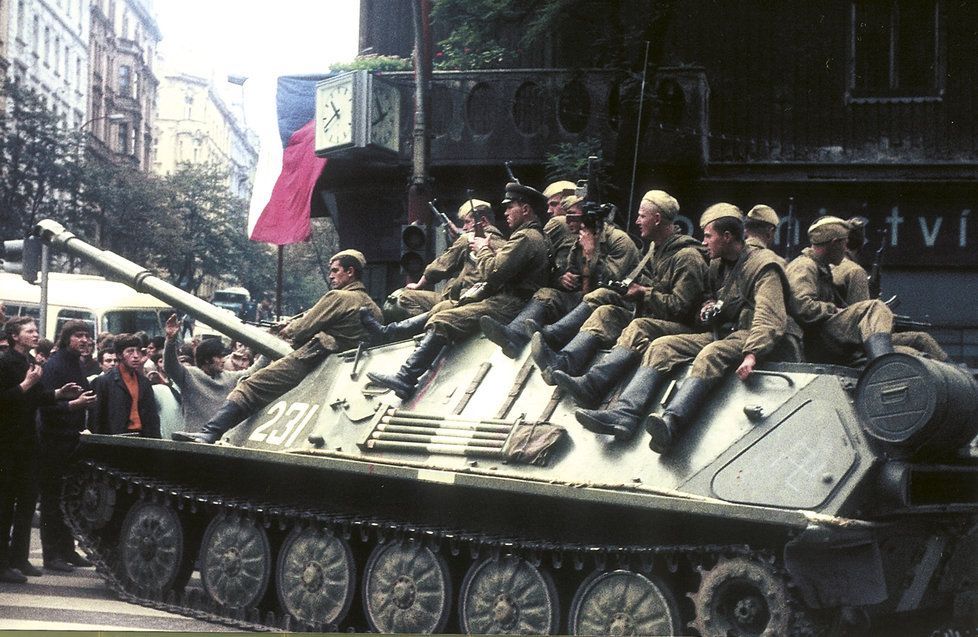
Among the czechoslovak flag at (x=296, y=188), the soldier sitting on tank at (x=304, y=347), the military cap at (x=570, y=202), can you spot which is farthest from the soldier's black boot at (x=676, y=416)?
the czechoslovak flag at (x=296, y=188)

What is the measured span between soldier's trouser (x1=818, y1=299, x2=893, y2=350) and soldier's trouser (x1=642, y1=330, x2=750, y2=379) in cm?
60

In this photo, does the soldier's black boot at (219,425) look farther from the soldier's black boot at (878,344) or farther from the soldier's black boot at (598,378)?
the soldier's black boot at (878,344)

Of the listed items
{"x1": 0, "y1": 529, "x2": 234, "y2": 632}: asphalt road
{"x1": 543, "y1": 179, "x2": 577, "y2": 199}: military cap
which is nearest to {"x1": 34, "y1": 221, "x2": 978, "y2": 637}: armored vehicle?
{"x1": 0, "y1": 529, "x2": 234, "y2": 632}: asphalt road

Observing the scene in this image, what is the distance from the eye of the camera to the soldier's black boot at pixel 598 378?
8.55 meters

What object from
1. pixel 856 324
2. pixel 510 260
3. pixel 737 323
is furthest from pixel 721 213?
pixel 510 260

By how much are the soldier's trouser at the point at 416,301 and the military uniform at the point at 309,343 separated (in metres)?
0.43

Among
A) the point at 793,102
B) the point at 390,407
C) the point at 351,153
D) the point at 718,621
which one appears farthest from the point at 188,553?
the point at 793,102

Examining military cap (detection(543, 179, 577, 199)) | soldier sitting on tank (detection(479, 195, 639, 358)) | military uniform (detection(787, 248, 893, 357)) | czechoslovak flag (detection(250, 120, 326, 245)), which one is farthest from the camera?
czechoslovak flag (detection(250, 120, 326, 245))

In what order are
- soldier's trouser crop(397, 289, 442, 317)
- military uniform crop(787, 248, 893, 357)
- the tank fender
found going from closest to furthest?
the tank fender < military uniform crop(787, 248, 893, 357) < soldier's trouser crop(397, 289, 442, 317)

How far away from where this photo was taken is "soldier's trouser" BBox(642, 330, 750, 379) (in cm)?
808

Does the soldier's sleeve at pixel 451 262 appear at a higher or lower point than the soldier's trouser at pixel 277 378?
higher

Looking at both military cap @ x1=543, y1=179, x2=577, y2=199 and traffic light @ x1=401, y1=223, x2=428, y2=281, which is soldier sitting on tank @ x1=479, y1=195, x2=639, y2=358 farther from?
traffic light @ x1=401, y1=223, x2=428, y2=281

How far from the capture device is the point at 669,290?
870cm

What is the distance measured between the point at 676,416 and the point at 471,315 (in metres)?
2.36
